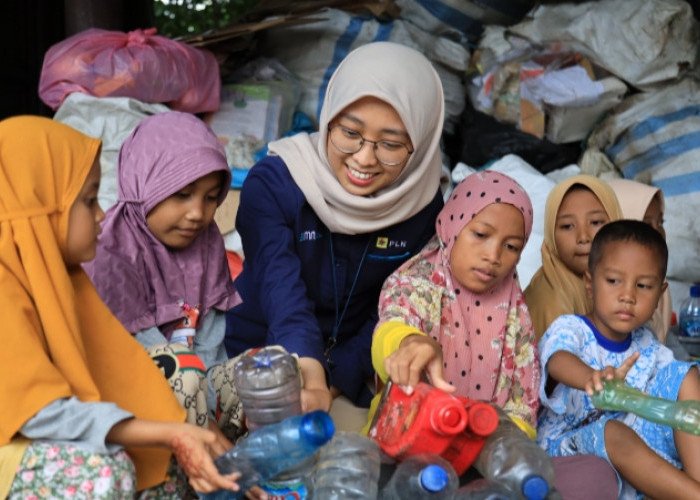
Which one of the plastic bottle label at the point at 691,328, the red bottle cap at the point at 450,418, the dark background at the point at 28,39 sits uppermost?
the red bottle cap at the point at 450,418

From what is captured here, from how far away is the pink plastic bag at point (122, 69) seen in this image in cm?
401

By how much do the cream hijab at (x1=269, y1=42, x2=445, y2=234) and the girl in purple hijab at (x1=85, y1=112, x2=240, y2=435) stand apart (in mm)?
262

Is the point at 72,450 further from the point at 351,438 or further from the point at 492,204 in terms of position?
the point at 492,204

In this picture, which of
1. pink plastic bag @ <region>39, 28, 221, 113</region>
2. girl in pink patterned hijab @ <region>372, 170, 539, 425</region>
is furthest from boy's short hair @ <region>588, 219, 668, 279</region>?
pink plastic bag @ <region>39, 28, 221, 113</region>

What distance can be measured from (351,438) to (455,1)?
3.24 meters

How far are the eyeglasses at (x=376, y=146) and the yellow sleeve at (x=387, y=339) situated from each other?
0.47m

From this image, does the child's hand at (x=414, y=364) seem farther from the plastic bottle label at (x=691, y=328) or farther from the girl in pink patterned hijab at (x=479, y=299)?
the plastic bottle label at (x=691, y=328)

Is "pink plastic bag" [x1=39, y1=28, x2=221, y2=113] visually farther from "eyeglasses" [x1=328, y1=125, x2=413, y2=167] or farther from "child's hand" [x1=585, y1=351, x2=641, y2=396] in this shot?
"child's hand" [x1=585, y1=351, x2=641, y2=396]

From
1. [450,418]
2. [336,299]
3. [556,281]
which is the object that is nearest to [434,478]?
[450,418]

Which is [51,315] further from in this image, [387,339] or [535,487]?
[535,487]

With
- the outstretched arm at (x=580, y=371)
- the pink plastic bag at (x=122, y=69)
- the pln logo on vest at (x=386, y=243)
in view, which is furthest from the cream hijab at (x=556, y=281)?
the pink plastic bag at (x=122, y=69)

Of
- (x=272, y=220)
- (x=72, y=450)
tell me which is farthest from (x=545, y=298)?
(x=72, y=450)

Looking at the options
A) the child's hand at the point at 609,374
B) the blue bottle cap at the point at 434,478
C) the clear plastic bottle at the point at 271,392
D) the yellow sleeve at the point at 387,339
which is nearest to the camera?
the blue bottle cap at the point at 434,478

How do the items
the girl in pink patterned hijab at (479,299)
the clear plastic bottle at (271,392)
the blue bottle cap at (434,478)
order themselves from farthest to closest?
the girl in pink patterned hijab at (479,299) → the clear plastic bottle at (271,392) → the blue bottle cap at (434,478)
